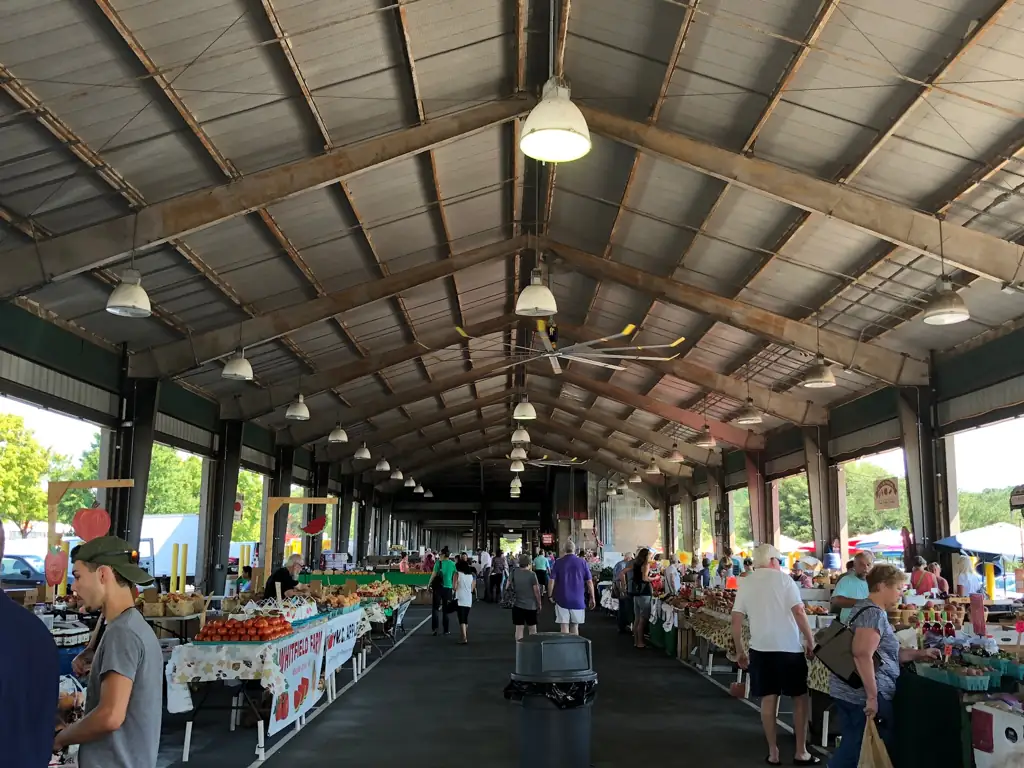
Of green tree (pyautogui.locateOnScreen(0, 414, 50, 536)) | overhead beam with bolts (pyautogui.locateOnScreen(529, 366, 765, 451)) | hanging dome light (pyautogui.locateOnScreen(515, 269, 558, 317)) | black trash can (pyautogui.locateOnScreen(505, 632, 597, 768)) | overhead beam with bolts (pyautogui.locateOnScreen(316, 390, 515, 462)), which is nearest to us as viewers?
black trash can (pyautogui.locateOnScreen(505, 632, 597, 768))

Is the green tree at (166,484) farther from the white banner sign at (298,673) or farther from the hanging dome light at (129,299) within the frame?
the white banner sign at (298,673)

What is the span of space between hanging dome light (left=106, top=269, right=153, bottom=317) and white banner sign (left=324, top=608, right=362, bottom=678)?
3739 millimetres

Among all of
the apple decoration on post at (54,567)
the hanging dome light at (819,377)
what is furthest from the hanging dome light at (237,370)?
the hanging dome light at (819,377)

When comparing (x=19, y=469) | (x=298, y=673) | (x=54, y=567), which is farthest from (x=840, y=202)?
(x=19, y=469)

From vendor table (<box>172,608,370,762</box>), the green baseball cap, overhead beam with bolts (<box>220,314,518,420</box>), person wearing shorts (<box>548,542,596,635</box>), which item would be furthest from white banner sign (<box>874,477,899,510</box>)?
the green baseball cap

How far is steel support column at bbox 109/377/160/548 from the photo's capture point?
14133mm

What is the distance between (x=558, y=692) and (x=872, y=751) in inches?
73.0

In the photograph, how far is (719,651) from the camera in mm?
13391

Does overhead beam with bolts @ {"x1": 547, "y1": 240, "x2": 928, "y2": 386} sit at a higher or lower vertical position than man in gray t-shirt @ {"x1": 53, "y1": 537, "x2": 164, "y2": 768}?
higher

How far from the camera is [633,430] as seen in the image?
28.1m

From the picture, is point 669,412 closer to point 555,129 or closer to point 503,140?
point 503,140

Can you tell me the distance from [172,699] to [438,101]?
23.3 ft

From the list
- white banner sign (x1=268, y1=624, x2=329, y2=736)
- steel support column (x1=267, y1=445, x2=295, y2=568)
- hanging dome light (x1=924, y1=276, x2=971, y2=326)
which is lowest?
white banner sign (x1=268, y1=624, x2=329, y2=736)

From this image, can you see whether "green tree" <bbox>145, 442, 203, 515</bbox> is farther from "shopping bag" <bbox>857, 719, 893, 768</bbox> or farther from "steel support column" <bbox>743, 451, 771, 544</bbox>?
"shopping bag" <bbox>857, 719, 893, 768</bbox>
